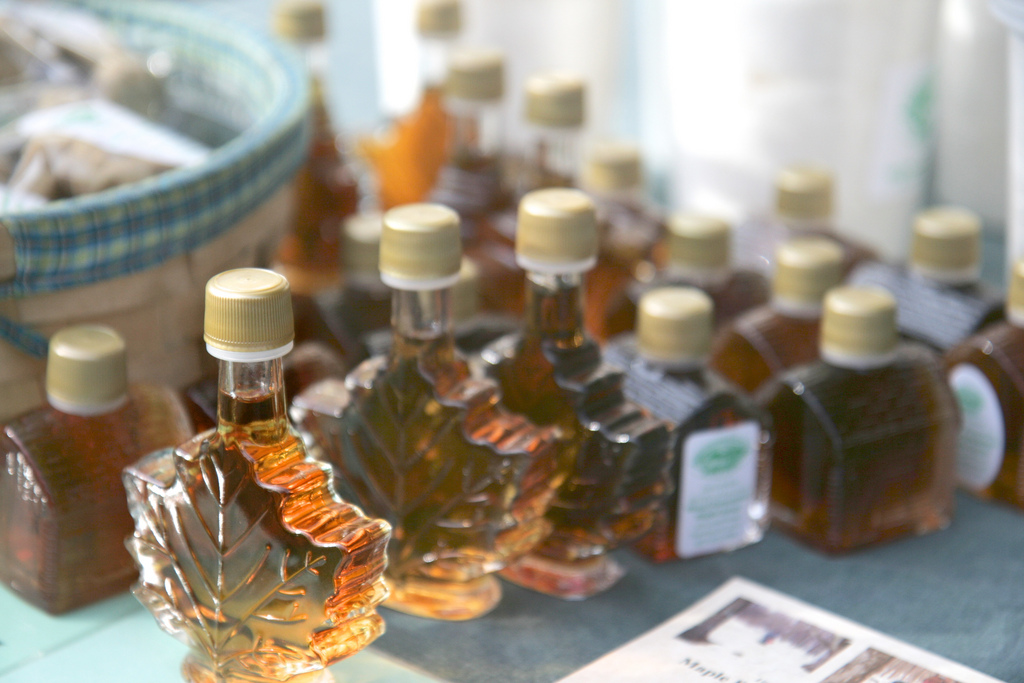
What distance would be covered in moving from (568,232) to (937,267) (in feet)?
0.95

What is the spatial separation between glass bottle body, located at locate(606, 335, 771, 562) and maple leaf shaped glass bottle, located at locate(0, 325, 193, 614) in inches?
9.0

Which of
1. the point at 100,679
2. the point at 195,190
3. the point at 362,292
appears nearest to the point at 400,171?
the point at 362,292

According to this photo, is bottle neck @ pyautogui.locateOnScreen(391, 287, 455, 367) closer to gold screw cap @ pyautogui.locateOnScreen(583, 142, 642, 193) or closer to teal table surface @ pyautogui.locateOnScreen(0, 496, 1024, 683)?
teal table surface @ pyautogui.locateOnScreen(0, 496, 1024, 683)

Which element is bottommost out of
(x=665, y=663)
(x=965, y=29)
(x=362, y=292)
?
(x=665, y=663)

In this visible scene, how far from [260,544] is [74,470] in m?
0.11

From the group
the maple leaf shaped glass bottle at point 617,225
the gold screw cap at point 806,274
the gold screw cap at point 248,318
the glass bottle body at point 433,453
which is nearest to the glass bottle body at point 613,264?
the maple leaf shaped glass bottle at point 617,225

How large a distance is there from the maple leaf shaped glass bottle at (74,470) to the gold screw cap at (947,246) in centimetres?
43

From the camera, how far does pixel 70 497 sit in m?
0.51

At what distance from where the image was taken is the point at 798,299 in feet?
2.08

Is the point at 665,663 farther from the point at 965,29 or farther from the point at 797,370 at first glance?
the point at 965,29

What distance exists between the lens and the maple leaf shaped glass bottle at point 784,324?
24.9 inches

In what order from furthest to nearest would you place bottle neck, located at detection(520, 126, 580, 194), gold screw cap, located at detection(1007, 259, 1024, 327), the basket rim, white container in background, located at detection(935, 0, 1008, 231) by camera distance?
white container in background, located at detection(935, 0, 1008, 231) < bottle neck, located at detection(520, 126, 580, 194) < gold screw cap, located at detection(1007, 259, 1024, 327) < the basket rim

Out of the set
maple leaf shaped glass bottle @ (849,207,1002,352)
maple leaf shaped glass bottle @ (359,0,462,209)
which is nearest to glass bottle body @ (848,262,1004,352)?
maple leaf shaped glass bottle @ (849,207,1002,352)

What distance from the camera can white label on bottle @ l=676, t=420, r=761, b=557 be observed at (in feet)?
1.87
